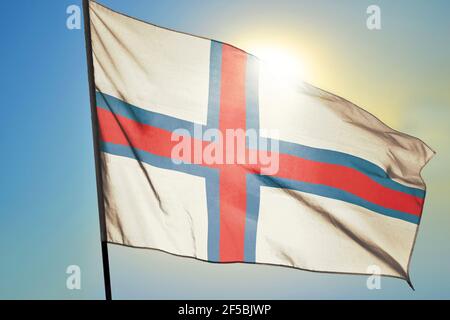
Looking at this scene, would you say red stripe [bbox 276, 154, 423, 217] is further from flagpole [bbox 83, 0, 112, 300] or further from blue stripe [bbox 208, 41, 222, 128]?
flagpole [bbox 83, 0, 112, 300]

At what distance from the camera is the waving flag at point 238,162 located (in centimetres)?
943

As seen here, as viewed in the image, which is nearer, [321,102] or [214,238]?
[214,238]

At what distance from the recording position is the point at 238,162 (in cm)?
991

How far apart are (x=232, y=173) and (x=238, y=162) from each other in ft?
0.55

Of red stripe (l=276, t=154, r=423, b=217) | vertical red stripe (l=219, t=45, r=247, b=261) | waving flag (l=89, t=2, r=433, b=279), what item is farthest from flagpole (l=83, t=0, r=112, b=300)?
red stripe (l=276, t=154, r=423, b=217)

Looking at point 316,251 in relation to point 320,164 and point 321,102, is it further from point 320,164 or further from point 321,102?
point 321,102

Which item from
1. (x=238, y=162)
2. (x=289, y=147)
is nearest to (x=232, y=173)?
(x=238, y=162)

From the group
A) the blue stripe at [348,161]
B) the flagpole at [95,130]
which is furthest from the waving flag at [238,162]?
the flagpole at [95,130]

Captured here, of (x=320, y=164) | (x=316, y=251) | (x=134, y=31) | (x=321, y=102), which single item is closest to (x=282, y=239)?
(x=316, y=251)

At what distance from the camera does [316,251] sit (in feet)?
32.1

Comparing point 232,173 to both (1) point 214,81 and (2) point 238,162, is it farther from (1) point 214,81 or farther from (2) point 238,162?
(1) point 214,81

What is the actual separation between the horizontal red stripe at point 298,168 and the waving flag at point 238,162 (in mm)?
15

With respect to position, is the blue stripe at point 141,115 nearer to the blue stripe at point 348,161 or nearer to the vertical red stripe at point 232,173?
the vertical red stripe at point 232,173
